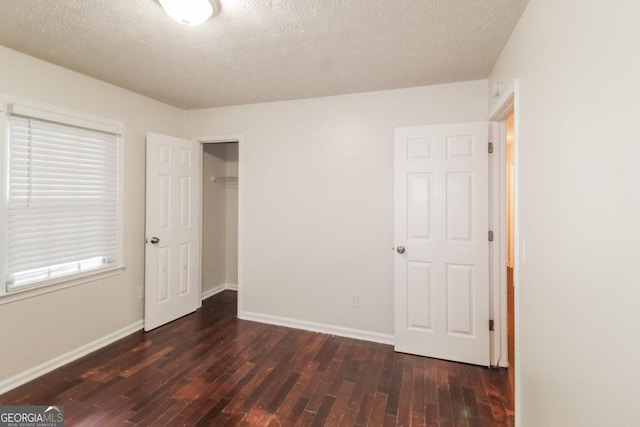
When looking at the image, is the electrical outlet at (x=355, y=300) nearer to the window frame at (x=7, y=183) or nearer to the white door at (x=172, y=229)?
the white door at (x=172, y=229)

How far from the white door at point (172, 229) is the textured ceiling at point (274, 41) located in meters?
0.78

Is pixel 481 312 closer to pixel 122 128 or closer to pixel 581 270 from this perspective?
pixel 581 270

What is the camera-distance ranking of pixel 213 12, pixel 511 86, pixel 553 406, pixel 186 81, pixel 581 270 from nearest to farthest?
1. pixel 581 270
2. pixel 553 406
3. pixel 213 12
4. pixel 511 86
5. pixel 186 81

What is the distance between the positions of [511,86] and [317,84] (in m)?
1.56

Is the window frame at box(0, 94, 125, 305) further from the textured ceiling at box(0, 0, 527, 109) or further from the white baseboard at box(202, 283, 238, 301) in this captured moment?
the white baseboard at box(202, 283, 238, 301)

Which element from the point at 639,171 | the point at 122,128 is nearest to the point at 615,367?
the point at 639,171

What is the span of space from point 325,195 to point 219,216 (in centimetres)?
209

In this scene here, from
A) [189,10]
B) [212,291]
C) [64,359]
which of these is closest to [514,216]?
[189,10]

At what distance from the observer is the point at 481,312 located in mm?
2543

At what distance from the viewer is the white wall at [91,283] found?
221cm

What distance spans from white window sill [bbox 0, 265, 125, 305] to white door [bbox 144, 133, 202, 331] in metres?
0.34

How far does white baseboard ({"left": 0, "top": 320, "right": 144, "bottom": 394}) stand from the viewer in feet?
7.14

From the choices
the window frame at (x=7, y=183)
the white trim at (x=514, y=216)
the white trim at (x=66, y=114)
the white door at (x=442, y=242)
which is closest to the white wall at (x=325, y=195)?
the white door at (x=442, y=242)

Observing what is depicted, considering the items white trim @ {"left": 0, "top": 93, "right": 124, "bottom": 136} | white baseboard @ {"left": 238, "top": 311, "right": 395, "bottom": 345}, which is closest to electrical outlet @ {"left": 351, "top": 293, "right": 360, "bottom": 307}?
white baseboard @ {"left": 238, "top": 311, "right": 395, "bottom": 345}
